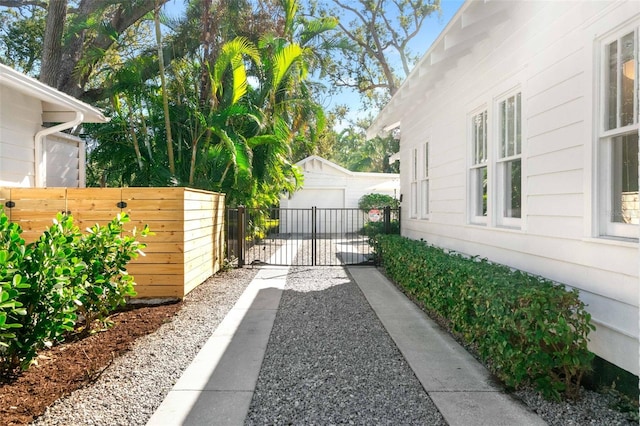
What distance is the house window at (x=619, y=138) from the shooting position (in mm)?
2648

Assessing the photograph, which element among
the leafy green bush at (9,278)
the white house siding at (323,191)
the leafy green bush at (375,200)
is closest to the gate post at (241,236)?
the leafy green bush at (9,278)

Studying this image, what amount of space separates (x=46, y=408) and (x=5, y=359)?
71cm

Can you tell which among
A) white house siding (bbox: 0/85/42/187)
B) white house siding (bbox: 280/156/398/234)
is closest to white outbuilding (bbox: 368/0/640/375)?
white house siding (bbox: 0/85/42/187)

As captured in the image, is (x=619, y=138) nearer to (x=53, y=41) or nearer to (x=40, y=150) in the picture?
(x=40, y=150)

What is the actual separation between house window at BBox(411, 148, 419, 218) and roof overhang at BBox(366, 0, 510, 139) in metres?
1.19

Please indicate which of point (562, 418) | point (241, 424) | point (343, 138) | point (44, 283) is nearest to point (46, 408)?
point (44, 283)

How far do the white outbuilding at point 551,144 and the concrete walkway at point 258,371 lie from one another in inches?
36.8

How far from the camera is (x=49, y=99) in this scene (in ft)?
17.5

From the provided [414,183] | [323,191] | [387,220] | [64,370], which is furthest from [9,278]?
[323,191]

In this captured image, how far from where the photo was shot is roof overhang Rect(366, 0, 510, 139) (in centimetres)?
399

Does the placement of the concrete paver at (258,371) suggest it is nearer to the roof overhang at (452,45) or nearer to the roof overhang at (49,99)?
the roof overhang at (452,45)

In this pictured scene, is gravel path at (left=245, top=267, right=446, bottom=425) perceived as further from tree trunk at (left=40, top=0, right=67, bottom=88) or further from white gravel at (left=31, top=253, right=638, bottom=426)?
tree trunk at (left=40, top=0, right=67, bottom=88)

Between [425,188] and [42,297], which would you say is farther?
[425,188]

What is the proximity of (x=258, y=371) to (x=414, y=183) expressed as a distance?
5.86 metres
